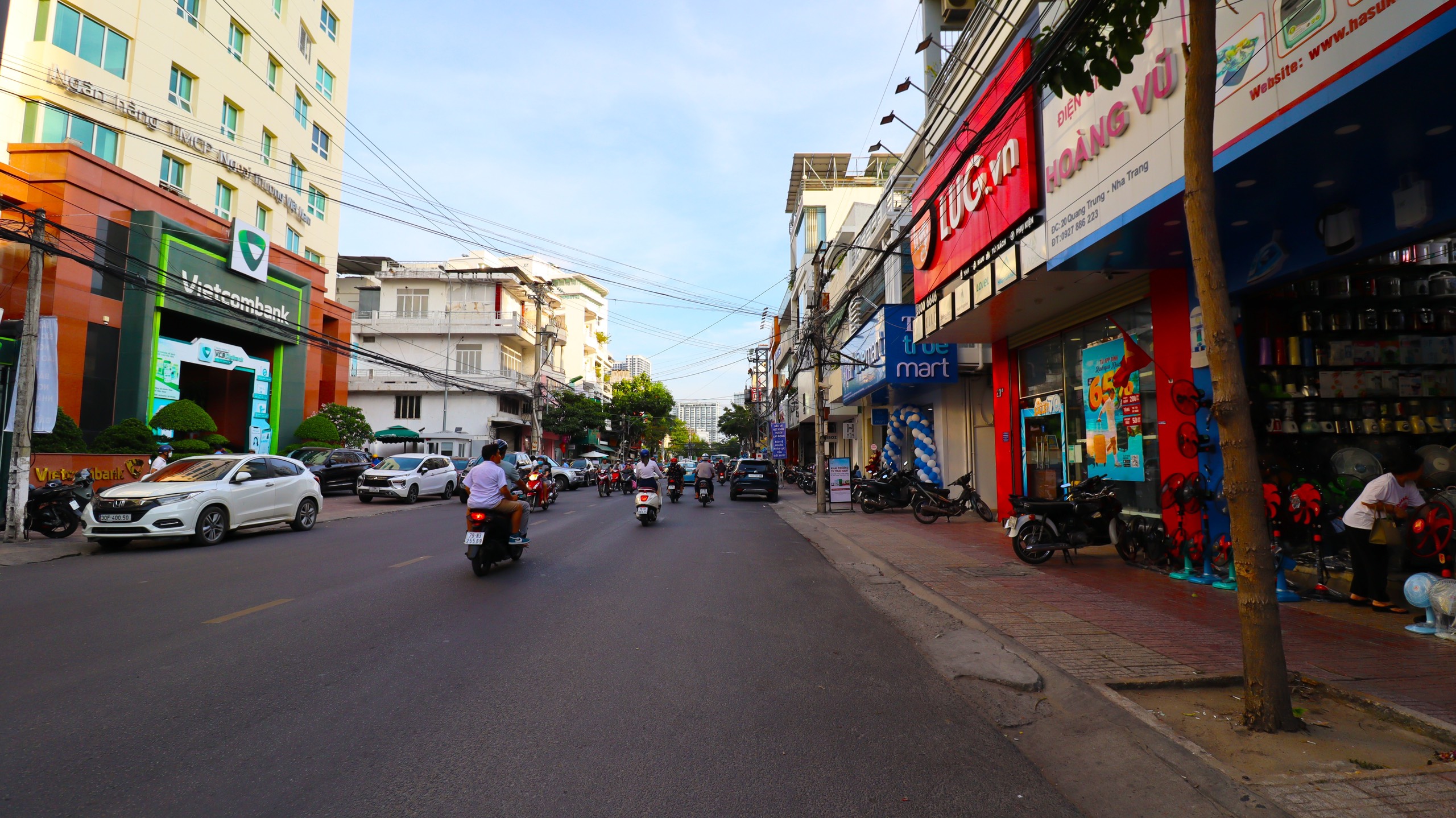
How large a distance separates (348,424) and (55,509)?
1970 cm

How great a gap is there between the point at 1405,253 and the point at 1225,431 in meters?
7.14

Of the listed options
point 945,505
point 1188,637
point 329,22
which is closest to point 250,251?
point 329,22

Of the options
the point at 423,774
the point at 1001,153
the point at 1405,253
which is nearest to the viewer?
the point at 423,774

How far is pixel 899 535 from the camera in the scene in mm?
13914

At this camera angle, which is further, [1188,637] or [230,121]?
[230,121]

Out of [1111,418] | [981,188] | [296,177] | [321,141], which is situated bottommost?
[1111,418]

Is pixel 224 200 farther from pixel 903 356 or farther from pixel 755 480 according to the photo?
pixel 903 356

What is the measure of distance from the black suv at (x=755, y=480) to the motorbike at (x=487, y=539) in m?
17.5

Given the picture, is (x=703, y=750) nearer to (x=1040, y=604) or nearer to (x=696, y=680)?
(x=696, y=680)

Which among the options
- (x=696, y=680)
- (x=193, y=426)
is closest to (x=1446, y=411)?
(x=696, y=680)

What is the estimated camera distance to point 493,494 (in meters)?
9.46

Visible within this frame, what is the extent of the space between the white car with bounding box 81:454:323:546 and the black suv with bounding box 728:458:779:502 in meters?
14.8

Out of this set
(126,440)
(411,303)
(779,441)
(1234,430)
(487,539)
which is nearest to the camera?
(1234,430)

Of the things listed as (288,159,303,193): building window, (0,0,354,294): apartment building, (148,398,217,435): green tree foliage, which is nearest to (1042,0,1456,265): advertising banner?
(0,0,354,294): apartment building
